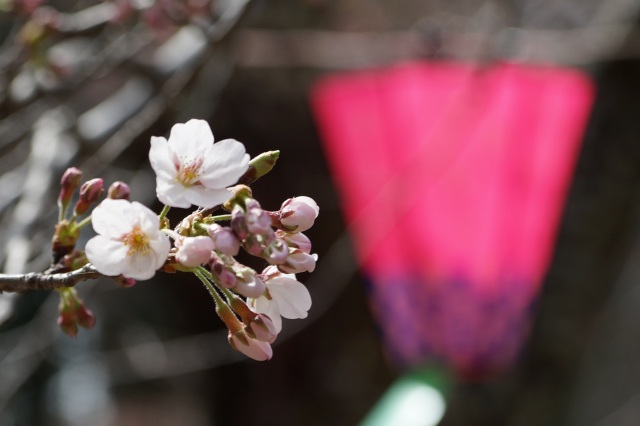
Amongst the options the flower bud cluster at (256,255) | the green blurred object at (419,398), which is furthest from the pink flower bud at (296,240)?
the green blurred object at (419,398)

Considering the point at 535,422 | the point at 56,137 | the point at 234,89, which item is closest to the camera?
the point at 56,137

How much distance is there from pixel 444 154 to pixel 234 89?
1.43 m

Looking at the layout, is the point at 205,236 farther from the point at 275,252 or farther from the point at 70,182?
the point at 70,182

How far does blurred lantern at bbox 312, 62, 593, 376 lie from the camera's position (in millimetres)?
1850

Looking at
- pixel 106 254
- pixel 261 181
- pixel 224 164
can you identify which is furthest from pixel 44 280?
pixel 261 181

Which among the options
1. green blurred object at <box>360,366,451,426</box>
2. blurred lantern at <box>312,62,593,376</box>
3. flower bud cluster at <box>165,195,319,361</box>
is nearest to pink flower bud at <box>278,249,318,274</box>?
flower bud cluster at <box>165,195,319,361</box>

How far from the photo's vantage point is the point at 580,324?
6.76 feet

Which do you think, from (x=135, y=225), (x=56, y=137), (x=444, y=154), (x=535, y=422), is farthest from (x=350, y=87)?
(x=135, y=225)

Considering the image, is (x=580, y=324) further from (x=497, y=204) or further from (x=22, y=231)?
(x=22, y=231)

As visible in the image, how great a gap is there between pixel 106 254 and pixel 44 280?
6cm

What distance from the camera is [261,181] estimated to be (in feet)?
10.2

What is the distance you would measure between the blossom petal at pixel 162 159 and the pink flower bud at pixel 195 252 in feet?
0.22

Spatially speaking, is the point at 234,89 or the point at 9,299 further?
the point at 234,89

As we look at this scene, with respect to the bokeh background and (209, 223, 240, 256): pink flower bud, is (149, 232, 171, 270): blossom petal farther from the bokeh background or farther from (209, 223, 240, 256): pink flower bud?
the bokeh background
